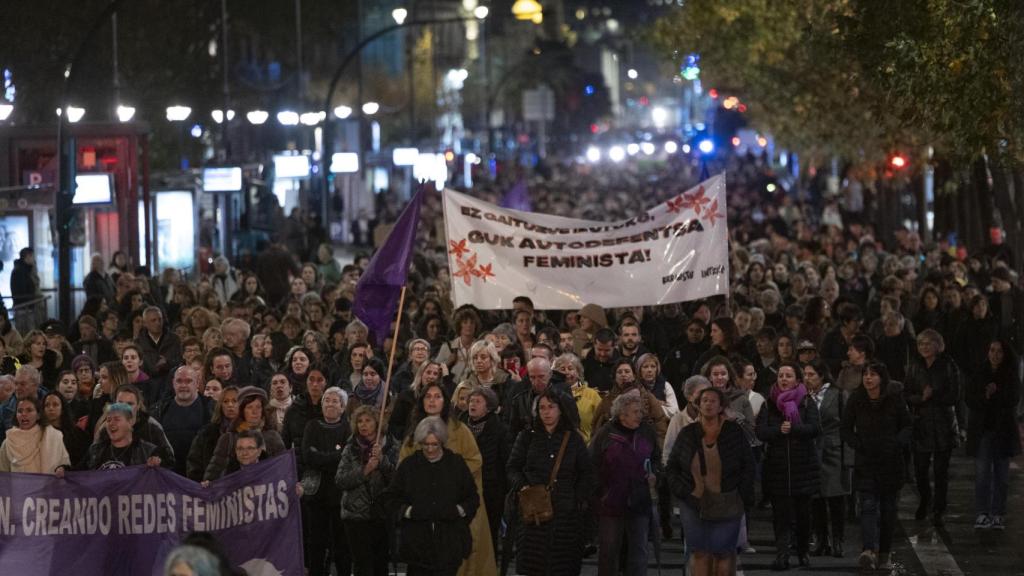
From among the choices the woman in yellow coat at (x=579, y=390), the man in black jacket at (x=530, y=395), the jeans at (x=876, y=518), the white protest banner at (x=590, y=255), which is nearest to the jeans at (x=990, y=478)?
the jeans at (x=876, y=518)

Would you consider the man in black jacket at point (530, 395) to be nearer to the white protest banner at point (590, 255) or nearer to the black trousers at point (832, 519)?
the black trousers at point (832, 519)

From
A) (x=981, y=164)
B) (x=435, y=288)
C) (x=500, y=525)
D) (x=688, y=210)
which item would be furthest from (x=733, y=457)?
(x=981, y=164)

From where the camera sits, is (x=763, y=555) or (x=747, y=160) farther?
(x=747, y=160)

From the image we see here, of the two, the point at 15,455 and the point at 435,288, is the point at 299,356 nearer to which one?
the point at 15,455

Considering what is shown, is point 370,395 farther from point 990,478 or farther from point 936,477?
point 990,478

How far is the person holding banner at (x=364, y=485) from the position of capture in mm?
11727

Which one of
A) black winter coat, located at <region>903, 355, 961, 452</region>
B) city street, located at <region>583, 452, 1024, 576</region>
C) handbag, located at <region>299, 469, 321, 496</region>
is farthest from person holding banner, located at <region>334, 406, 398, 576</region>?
black winter coat, located at <region>903, 355, 961, 452</region>

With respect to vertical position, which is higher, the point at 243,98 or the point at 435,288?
the point at 243,98

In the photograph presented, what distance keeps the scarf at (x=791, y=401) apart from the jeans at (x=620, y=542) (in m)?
1.88

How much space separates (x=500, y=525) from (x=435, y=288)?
6.84 meters

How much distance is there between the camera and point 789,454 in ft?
44.8

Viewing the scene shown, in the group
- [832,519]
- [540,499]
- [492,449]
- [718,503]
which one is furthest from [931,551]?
[540,499]

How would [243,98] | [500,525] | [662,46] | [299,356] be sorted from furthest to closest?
[243,98] → [662,46] → [299,356] → [500,525]

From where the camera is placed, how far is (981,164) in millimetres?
31219
